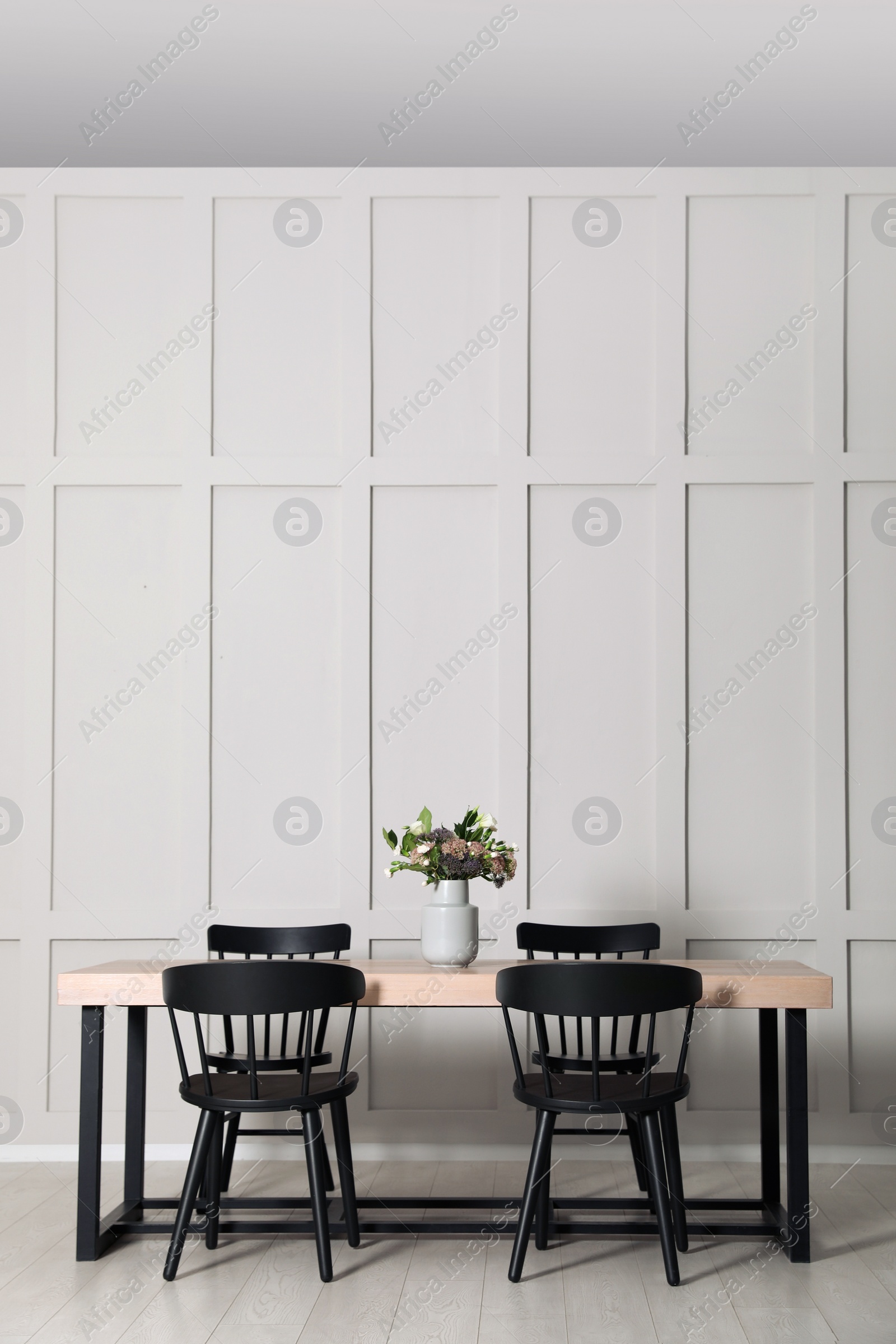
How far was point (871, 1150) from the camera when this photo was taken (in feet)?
12.2

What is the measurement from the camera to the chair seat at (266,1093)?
2.61m

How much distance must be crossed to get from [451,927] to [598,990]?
572 mm

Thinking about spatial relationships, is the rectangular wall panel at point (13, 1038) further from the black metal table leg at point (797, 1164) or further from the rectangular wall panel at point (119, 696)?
the black metal table leg at point (797, 1164)

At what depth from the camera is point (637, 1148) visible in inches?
125

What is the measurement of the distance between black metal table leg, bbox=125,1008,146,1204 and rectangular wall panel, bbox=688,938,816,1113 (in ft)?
6.07

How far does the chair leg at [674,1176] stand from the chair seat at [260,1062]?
0.98 metres

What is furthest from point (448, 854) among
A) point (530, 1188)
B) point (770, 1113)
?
point (770, 1113)

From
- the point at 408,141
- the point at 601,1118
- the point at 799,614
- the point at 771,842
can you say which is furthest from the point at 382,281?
the point at 601,1118

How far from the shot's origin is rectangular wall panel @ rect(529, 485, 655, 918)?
3.83 metres

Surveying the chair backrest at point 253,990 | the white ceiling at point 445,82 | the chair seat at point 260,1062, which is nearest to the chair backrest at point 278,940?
the chair seat at point 260,1062

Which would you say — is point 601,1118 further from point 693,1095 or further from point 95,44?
point 95,44

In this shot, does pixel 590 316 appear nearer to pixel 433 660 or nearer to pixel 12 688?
pixel 433 660

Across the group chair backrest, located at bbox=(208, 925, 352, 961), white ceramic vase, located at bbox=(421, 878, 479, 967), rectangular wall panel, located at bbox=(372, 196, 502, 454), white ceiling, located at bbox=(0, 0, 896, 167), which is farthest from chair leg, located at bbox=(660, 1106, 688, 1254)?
white ceiling, located at bbox=(0, 0, 896, 167)

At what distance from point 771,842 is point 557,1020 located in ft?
3.26
